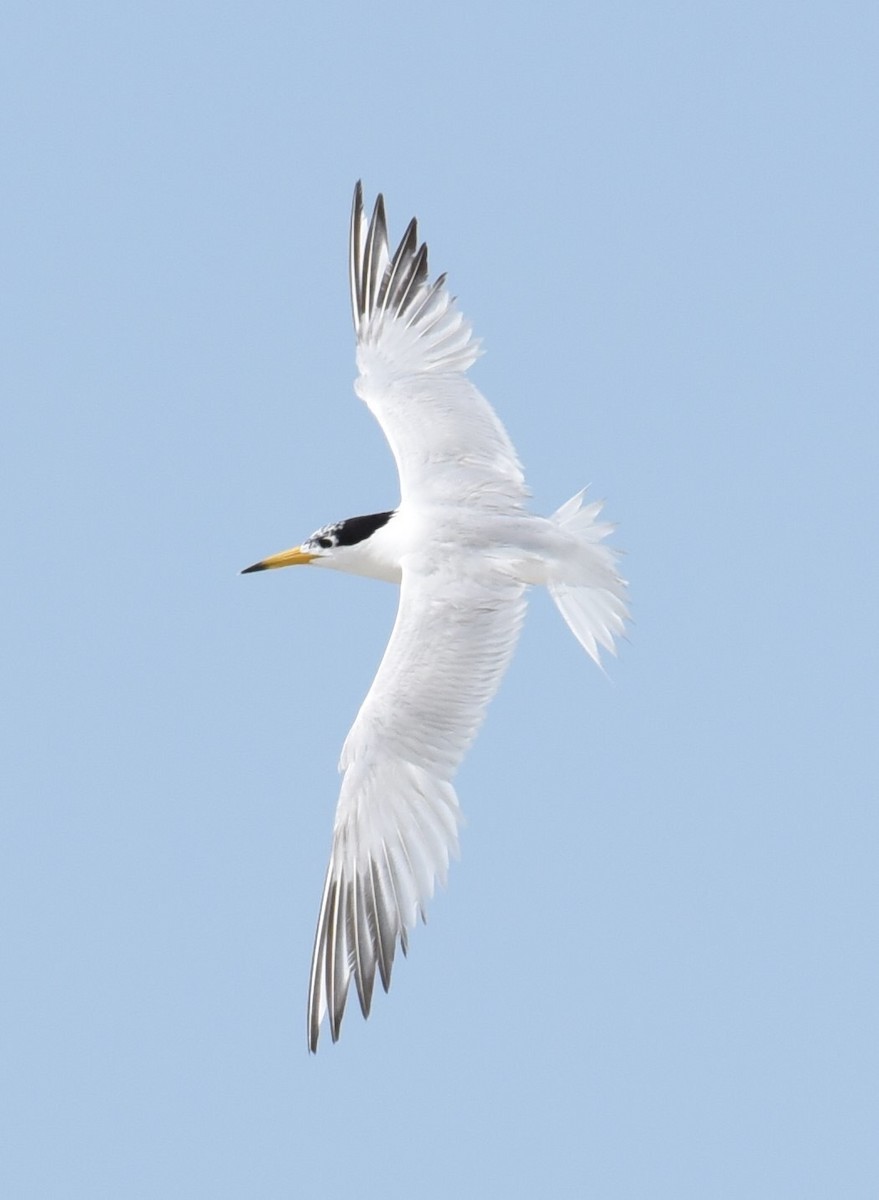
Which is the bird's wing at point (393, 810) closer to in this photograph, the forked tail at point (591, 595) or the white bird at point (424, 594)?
the white bird at point (424, 594)

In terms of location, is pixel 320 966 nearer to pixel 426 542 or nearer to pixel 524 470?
pixel 426 542

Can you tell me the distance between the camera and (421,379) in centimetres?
1106

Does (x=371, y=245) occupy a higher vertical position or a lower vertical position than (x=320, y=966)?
higher

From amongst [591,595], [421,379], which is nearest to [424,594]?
[591,595]

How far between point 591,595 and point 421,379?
Result: 181 cm

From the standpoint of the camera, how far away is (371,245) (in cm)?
1180

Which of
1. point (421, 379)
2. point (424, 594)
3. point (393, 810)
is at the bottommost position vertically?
point (393, 810)

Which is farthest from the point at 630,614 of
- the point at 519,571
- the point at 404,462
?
the point at 404,462

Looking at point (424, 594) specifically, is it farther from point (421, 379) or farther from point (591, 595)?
point (421, 379)

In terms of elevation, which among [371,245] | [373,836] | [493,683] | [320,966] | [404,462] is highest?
[371,245]

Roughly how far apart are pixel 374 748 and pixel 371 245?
3756 millimetres

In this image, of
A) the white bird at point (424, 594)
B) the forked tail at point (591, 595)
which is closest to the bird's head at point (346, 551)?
the white bird at point (424, 594)

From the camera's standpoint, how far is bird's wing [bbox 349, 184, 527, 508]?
10.4 metres

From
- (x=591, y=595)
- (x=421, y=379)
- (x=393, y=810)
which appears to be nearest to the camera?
(x=393, y=810)
